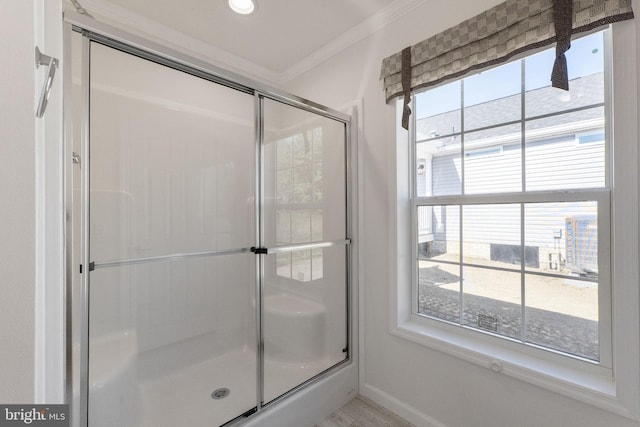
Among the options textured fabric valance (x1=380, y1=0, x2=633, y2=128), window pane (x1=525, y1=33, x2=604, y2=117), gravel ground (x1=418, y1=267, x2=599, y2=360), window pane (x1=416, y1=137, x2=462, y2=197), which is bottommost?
gravel ground (x1=418, y1=267, x2=599, y2=360)

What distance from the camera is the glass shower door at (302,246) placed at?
62.7 inches

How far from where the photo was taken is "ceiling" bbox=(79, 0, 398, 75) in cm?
166

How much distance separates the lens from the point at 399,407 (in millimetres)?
1661

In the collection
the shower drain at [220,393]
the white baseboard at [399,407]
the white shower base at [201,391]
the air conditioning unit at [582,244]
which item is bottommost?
the white baseboard at [399,407]

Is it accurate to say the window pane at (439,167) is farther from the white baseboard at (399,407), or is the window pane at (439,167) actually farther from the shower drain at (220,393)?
the shower drain at (220,393)

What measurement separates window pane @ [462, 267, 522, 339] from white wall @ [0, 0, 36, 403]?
5.80 feet

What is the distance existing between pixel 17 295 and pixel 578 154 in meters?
1.98

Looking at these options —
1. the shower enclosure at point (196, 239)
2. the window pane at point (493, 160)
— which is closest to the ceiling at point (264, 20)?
the shower enclosure at point (196, 239)

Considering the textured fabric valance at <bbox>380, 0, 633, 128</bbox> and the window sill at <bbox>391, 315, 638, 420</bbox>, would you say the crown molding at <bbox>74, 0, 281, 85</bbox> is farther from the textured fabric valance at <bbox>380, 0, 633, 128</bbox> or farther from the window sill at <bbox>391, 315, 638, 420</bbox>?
the window sill at <bbox>391, 315, 638, 420</bbox>

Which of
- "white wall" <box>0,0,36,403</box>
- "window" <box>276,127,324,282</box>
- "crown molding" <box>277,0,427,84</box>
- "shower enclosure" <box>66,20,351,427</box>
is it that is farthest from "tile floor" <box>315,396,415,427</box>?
"crown molding" <box>277,0,427,84</box>

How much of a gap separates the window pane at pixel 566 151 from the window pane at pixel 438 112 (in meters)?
0.38

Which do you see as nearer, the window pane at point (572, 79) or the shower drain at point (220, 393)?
the window pane at point (572, 79)

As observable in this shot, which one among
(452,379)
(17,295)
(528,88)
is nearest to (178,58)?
(17,295)

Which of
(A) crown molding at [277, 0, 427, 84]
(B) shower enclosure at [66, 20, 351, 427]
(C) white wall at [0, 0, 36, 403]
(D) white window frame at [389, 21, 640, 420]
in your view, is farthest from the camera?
(A) crown molding at [277, 0, 427, 84]
